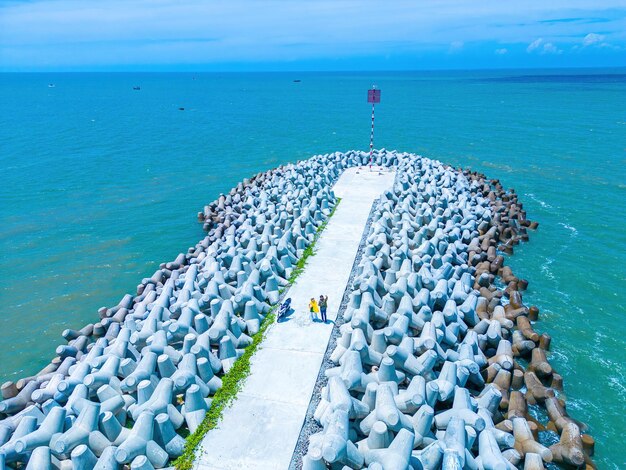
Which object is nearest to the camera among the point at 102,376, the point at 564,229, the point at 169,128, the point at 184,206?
the point at 102,376

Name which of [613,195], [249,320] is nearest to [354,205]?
[249,320]

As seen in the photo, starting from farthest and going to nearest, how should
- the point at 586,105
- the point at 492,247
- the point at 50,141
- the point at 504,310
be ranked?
the point at 586,105
the point at 50,141
the point at 492,247
the point at 504,310

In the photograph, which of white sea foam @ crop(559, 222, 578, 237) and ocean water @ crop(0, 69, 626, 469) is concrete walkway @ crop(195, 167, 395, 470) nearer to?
ocean water @ crop(0, 69, 626, 469)

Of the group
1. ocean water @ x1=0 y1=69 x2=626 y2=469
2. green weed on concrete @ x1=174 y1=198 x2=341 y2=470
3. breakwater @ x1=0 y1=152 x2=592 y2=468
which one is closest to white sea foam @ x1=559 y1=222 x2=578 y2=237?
ocean water @ x1=0 y1=69 x2=626 y2=469

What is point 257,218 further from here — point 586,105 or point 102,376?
point 586,105

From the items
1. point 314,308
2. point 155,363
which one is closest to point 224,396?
point 155,363

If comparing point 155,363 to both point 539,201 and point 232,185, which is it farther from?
point 539,201

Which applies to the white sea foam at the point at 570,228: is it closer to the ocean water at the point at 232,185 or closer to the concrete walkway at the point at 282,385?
the ocean water at the point at 232,185
